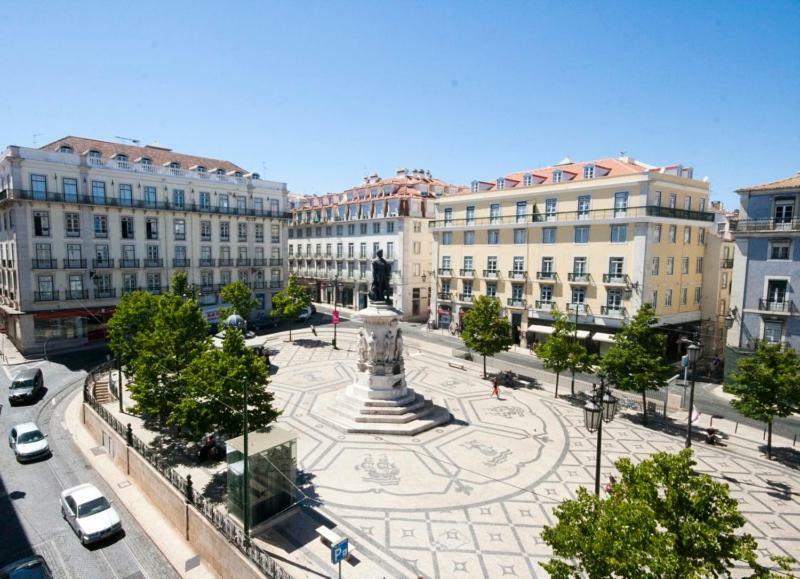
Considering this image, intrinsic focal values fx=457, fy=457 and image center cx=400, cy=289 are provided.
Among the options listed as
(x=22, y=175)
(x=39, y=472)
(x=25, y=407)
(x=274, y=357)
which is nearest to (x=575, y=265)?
(x=274, y=357)

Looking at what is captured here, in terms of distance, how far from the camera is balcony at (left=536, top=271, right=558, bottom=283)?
139 feet

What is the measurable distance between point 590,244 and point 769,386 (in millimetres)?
19617

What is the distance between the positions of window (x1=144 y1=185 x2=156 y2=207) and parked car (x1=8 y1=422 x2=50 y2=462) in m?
28.7

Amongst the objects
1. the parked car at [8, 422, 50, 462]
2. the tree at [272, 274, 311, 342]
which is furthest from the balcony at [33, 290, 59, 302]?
the parked car at [8, 422, 50, 462]

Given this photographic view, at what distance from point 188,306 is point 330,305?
43.9m

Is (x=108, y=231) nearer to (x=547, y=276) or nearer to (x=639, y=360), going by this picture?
(x=547, y=276)

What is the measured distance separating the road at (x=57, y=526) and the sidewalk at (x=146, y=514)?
8.8 inches

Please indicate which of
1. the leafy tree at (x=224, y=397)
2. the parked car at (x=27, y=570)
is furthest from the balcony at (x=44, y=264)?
the parked car at (x=27, y=570)

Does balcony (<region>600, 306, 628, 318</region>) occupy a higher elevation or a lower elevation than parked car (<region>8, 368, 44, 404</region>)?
higher

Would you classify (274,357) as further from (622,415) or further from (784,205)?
(784,205)

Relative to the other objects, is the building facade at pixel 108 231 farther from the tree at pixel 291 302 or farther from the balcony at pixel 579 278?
the balcony at pixel 579 278

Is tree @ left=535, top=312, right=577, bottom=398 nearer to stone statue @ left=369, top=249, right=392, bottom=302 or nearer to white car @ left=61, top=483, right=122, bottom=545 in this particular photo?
stone statue @ left=369, top=249, right=392, bottom=302

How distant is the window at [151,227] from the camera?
46534 millimetres

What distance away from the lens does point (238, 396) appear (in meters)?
18.8
